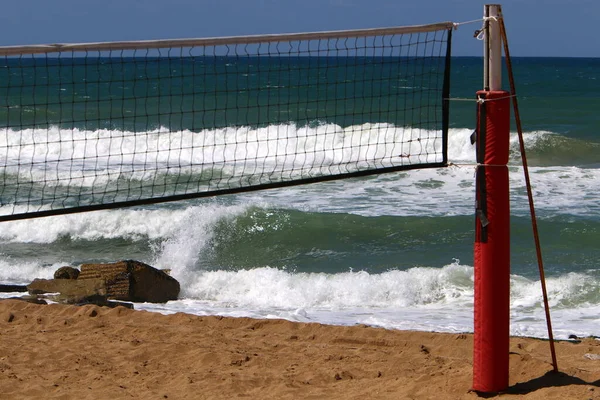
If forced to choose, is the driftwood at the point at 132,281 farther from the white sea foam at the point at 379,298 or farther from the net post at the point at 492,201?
the net post at the point at 492,201

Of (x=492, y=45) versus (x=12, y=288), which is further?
(x=12, y=288)

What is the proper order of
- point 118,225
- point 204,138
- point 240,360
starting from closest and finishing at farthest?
point 240,360, point 118,225, point 204,138

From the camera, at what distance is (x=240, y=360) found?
A: 607 cm

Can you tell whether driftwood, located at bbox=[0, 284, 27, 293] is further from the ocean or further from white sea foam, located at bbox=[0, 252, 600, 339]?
the ocean

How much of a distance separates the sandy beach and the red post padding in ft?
1.41

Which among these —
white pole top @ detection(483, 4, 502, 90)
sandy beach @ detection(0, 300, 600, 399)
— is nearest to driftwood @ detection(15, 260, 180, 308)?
sandy beach @ detection(0, 300, 600, 399)

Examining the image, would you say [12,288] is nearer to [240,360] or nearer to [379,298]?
[379,298]

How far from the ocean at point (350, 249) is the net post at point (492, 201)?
3.16 m

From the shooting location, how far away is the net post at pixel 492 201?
4.79m

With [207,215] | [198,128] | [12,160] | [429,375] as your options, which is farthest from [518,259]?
[198,128]

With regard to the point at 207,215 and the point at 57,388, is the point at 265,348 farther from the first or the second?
the point at 207,215

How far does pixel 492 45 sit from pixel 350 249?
27.0 ft

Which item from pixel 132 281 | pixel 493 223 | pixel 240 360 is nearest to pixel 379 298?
pixel 132 281

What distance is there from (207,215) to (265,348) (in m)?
8.24
